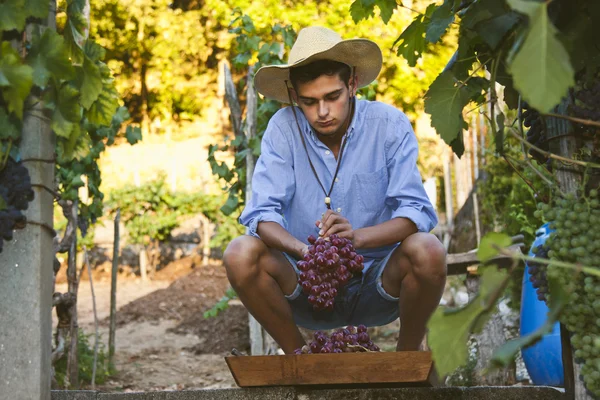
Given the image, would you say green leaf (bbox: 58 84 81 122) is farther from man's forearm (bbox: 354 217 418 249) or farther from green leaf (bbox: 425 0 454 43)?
man's forearm (bbox: 354 217 418 249)

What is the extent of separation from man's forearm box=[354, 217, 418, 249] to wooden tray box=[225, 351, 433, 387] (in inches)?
22.4

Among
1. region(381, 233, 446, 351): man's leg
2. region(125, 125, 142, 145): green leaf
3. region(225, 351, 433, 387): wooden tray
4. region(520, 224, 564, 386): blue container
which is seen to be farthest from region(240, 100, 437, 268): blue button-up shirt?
region(125, 125, 142, 145): green leaf

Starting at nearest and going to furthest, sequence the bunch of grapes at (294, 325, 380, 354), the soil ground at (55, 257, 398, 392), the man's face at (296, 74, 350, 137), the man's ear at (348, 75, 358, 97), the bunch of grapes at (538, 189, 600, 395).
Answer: the bunch of grapes at (538, 189, 600, 395)
the bunch of grapes at (294, 325, 380, 354)
the man's face at (296, 74, 350, 137)
the man's ear at (348, 75, 358, 97)
the soil ground at (55, 257, 398, 392)

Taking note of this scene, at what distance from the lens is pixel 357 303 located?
9.91 feet

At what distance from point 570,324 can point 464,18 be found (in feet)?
2.32

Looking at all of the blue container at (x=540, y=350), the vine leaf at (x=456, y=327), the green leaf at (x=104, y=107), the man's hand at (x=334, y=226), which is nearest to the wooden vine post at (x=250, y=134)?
the blue container at (x=540, y=350)

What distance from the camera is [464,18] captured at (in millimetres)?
1802

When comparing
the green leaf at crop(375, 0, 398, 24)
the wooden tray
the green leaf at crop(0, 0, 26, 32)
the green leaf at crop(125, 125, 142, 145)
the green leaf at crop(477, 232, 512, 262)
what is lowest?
the wooden tray

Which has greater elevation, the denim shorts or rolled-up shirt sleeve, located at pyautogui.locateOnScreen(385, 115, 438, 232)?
rolled-up shirt sleeve, located at pyautogui.locateOnScreen(385, 115, 438, 232)

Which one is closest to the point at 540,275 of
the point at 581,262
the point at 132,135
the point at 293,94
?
the point at 581,262

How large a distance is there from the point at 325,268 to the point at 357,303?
54 cm

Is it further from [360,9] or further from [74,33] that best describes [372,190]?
[74,33]

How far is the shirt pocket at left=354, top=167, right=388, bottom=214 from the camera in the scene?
3047 millimetres

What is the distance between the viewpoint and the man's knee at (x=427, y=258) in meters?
2.66
